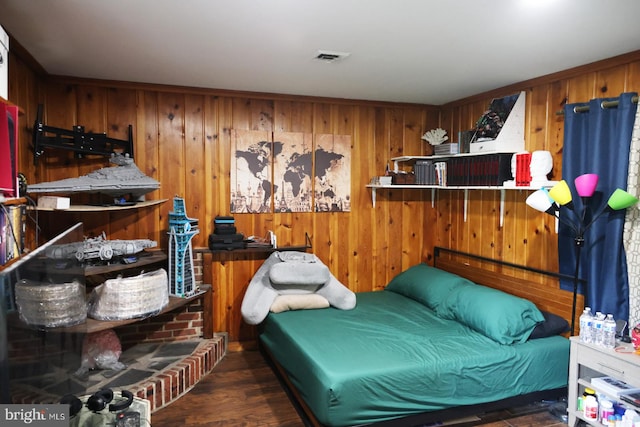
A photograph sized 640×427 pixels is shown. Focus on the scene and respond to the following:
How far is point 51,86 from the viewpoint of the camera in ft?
11.2

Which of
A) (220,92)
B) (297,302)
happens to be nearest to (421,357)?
(297,302)

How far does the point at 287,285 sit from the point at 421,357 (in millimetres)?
1325

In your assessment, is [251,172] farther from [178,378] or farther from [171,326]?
[178,378]

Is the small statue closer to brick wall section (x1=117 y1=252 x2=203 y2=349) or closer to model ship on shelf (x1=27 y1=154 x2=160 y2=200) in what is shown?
brick wall section (x1=117 y1=252 x2=203 y2=349)

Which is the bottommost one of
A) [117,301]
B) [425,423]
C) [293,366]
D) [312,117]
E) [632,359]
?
[425,423]

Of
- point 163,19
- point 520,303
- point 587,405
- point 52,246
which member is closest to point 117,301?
point 52,246

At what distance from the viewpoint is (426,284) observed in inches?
151

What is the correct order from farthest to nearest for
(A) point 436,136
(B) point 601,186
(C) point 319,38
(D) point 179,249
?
(A) point 436,136 < (D) point 179,249 < (B) point 601,186 < (C) point 319,38

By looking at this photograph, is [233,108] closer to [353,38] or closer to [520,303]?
[353,38]

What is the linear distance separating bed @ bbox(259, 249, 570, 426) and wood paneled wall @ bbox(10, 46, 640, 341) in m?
0.64

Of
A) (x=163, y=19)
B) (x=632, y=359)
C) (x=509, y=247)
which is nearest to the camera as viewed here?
(x=163, y=19)

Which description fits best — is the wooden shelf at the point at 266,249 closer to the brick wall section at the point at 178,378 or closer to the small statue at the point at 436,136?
the brick wall section at the point at 178,378

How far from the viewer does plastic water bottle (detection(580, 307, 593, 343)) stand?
2.71 metres

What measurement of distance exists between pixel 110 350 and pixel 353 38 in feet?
8.69
